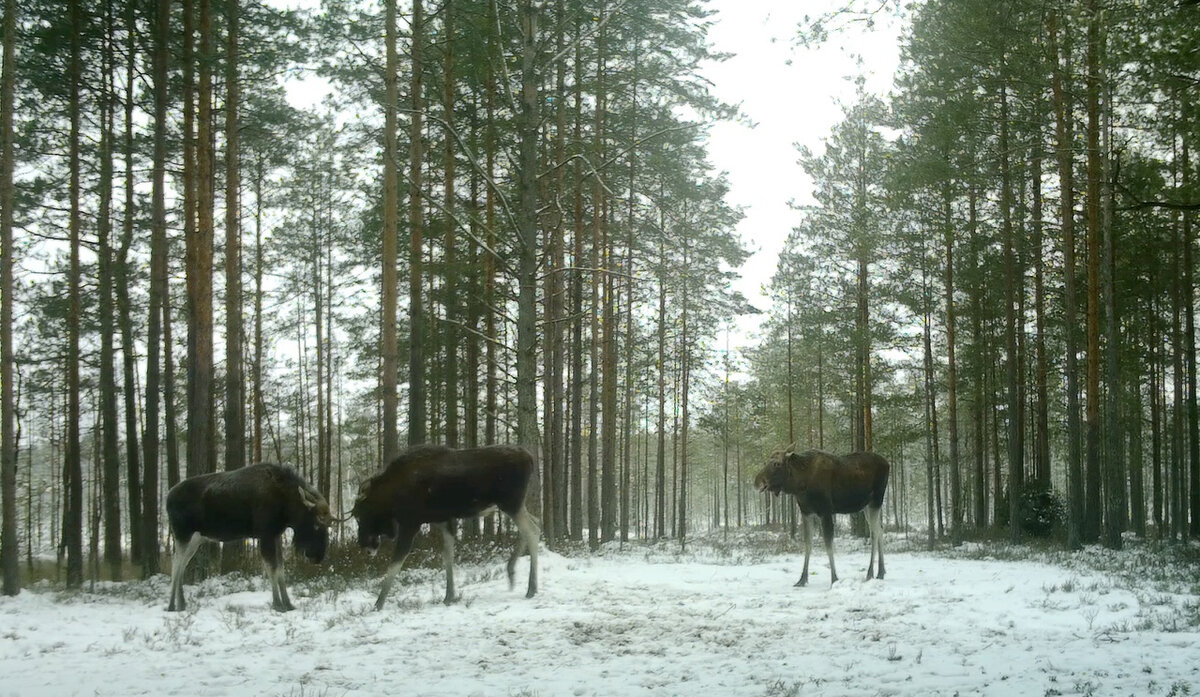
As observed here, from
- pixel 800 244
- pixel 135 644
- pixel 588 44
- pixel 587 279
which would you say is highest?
pixel 588 44

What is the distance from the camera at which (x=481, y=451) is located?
10.9 m

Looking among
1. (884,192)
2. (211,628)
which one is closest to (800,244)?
(884,192)

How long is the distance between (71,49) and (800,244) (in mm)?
24488

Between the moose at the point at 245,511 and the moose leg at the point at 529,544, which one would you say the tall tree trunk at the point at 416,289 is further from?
the moose leg at the point at 529,544

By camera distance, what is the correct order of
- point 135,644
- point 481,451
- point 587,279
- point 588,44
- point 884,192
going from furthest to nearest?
point 884,192 < point 587,279 < point 588,44 < point 481,451 < point 135,644

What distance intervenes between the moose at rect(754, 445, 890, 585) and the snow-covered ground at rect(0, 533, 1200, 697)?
108 cm

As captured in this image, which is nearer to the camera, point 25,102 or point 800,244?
point 25,102

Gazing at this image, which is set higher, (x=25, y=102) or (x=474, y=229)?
(x=25, y=102)

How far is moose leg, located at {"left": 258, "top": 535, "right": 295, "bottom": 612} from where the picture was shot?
1051cm

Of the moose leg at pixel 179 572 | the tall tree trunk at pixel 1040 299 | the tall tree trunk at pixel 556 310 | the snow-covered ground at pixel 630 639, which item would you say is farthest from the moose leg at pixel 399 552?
the tall tree trunk at pixel 1040 299

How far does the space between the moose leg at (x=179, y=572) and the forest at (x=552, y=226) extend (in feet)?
12.8

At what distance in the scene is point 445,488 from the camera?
424 inches

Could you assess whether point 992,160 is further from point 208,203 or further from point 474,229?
point 208,203

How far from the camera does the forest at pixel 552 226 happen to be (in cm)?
1558
